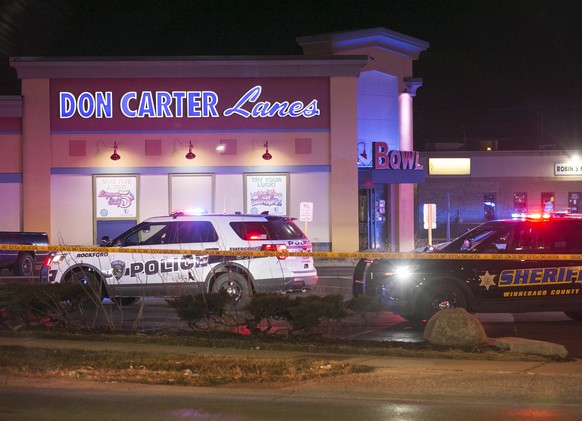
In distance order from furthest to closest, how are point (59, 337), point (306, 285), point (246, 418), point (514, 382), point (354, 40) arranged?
point (354, 40), point (306, 285), point (59, 337), point (514, 382), point (246, 418)

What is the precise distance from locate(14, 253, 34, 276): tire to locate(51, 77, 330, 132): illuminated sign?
23.9 ft

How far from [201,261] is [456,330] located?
5.68 meters

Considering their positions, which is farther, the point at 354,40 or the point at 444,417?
the point at 354,40

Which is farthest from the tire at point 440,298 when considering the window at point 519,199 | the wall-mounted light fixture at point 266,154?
the window at point 519,199

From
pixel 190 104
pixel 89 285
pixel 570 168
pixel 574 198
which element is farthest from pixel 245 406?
pixel 574 198

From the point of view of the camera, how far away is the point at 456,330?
427 inches

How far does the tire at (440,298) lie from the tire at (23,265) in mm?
14639

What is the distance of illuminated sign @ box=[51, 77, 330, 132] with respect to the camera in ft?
98.6

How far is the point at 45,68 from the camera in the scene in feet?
98.1

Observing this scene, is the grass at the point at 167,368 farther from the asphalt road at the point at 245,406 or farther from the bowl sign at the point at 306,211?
the bowl sign at the point at 306,211

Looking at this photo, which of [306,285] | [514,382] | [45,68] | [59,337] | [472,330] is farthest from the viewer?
[45,68]

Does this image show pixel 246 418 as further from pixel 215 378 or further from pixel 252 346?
pixel 252 346

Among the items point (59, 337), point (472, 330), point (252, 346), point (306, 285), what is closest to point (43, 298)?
point (59, 337)

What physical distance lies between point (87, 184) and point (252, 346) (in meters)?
20.7
